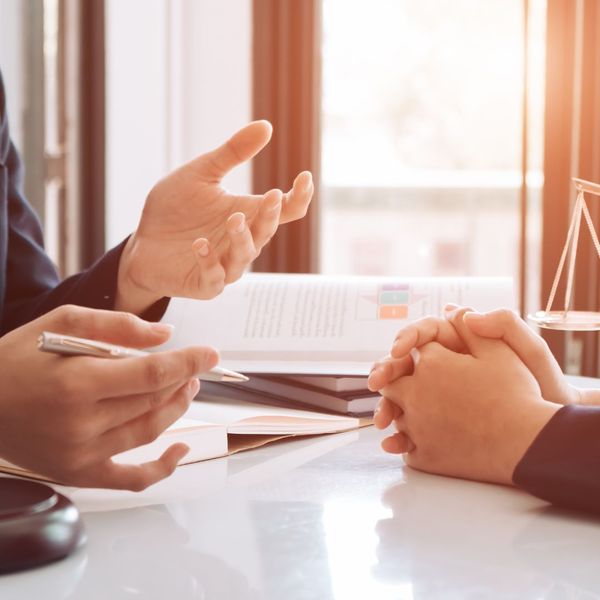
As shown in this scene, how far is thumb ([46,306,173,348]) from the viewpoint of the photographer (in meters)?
0.60

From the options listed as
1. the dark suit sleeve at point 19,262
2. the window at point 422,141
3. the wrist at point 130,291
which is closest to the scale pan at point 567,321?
the wrist at point 130,291

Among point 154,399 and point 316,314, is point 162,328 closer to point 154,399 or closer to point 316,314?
point 154,399

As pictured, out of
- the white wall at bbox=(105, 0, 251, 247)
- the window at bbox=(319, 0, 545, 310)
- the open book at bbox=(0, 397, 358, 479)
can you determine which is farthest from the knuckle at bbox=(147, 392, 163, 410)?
the window at bbox=(319, 0, 545, 310)

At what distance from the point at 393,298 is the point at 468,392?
0.43 meters

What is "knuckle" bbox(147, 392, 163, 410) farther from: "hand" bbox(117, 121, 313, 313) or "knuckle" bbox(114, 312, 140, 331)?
"hand" bbox(117, 121, 313, 313)

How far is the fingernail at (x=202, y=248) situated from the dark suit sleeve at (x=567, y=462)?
14.9 inches

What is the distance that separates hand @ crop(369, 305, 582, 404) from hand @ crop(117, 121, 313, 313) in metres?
0.23

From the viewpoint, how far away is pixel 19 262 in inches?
50.7

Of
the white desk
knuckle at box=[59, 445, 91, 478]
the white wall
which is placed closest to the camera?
the white desk

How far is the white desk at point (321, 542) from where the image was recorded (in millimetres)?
469

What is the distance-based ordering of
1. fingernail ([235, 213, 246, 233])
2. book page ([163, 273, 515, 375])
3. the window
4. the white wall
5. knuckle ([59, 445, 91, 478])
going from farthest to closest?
the window → the white wall → book page ([163, 273, 515, 375]) → fingernail ([235, 213, 246, 233]) → knuckle ([59, 445, 91, 478])

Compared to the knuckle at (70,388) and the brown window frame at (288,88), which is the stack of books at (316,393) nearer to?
the knuckle at (70,388)

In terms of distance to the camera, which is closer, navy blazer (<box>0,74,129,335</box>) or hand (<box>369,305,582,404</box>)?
hand (<box>369,305,582,404</box>)

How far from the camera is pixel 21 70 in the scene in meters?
1.85
